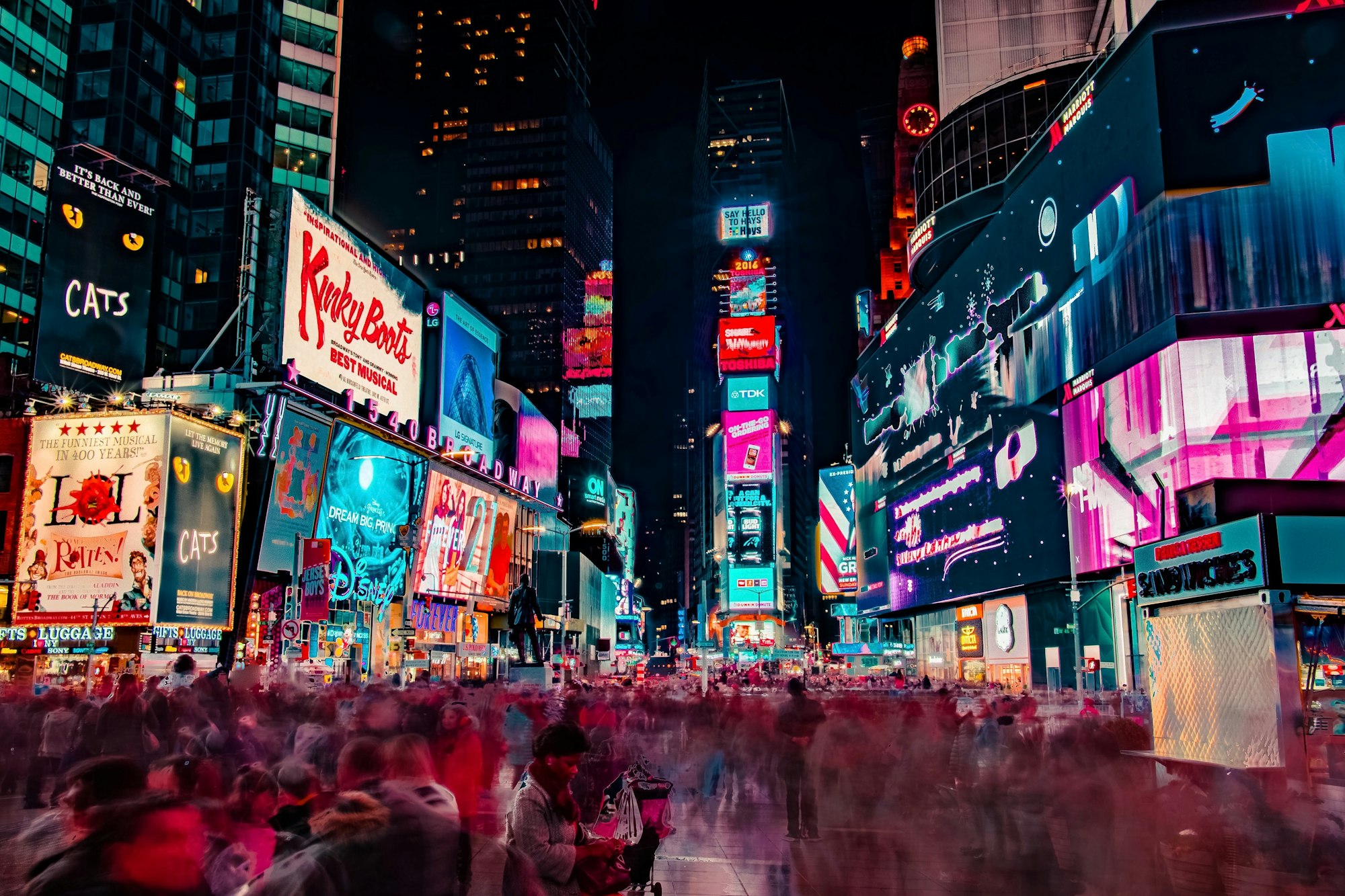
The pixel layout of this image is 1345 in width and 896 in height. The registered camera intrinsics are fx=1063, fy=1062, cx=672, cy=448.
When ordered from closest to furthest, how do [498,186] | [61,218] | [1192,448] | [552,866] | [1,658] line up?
[552,866]
[1192,448]
[61,218]
[1,658]
[498,186]

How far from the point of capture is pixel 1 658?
42188 millimetres

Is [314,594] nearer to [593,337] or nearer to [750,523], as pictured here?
[750,523]

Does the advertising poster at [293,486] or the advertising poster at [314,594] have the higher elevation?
the advertising poster at [293,486]

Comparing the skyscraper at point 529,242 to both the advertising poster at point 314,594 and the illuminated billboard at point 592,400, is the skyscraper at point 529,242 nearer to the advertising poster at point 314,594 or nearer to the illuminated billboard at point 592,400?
the illuminated billboard at point 592,400

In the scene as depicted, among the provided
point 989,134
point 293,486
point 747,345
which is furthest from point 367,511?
point 747,345

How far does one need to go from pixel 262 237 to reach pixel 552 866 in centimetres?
6574

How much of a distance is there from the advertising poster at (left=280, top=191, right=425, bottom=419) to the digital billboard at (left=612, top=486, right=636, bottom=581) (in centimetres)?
9308

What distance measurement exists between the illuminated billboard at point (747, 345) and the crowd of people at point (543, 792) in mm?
128435

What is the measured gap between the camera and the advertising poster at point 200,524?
42438mm

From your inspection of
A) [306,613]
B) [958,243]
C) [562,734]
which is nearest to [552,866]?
[562,734]

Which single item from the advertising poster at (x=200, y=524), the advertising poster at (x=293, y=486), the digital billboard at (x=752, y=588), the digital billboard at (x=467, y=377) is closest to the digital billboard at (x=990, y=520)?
the digital billboard at (x=467, y=377)

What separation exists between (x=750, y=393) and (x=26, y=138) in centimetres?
Answer: 10155

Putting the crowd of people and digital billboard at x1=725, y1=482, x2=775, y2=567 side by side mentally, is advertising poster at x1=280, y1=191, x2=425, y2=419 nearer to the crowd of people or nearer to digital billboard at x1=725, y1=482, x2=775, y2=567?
the crowd of people

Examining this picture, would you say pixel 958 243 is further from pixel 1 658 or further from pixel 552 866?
pixel 552 866
